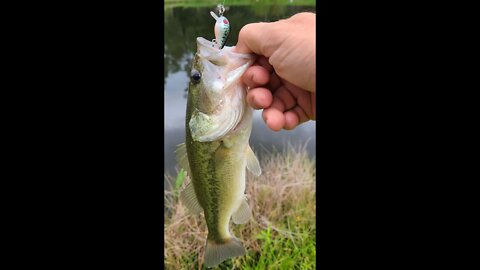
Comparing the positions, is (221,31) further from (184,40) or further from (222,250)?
(222,250)

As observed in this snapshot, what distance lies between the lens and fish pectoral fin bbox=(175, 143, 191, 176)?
1645 mm

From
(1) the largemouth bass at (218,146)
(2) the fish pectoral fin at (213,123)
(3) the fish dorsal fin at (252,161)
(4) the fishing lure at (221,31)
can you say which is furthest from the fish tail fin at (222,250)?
(4) the fishing lure at (221,31)

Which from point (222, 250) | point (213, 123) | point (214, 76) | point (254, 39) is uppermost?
point (254, 39)

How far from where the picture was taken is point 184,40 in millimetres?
1699

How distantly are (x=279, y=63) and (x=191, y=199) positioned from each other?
1.77 feet

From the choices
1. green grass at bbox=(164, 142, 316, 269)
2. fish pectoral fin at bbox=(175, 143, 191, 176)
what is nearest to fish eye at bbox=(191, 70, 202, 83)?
fish pectoral fin at bbox=(175, 143, 191, 176)

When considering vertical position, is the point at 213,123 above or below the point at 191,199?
above

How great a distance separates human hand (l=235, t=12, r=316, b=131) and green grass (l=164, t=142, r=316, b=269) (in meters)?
0.30

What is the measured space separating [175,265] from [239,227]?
0.27 metres

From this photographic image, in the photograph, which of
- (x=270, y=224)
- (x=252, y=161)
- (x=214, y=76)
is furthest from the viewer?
(x=270, y=224)

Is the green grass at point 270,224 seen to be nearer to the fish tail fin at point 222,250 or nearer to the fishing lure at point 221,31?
the fish tail fin at point 222,250

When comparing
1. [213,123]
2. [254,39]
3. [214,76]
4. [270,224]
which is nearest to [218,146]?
[213,123]

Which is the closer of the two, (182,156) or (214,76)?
(214,76)

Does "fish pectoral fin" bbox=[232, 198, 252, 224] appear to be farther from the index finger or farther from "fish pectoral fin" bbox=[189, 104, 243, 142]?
the index finger
